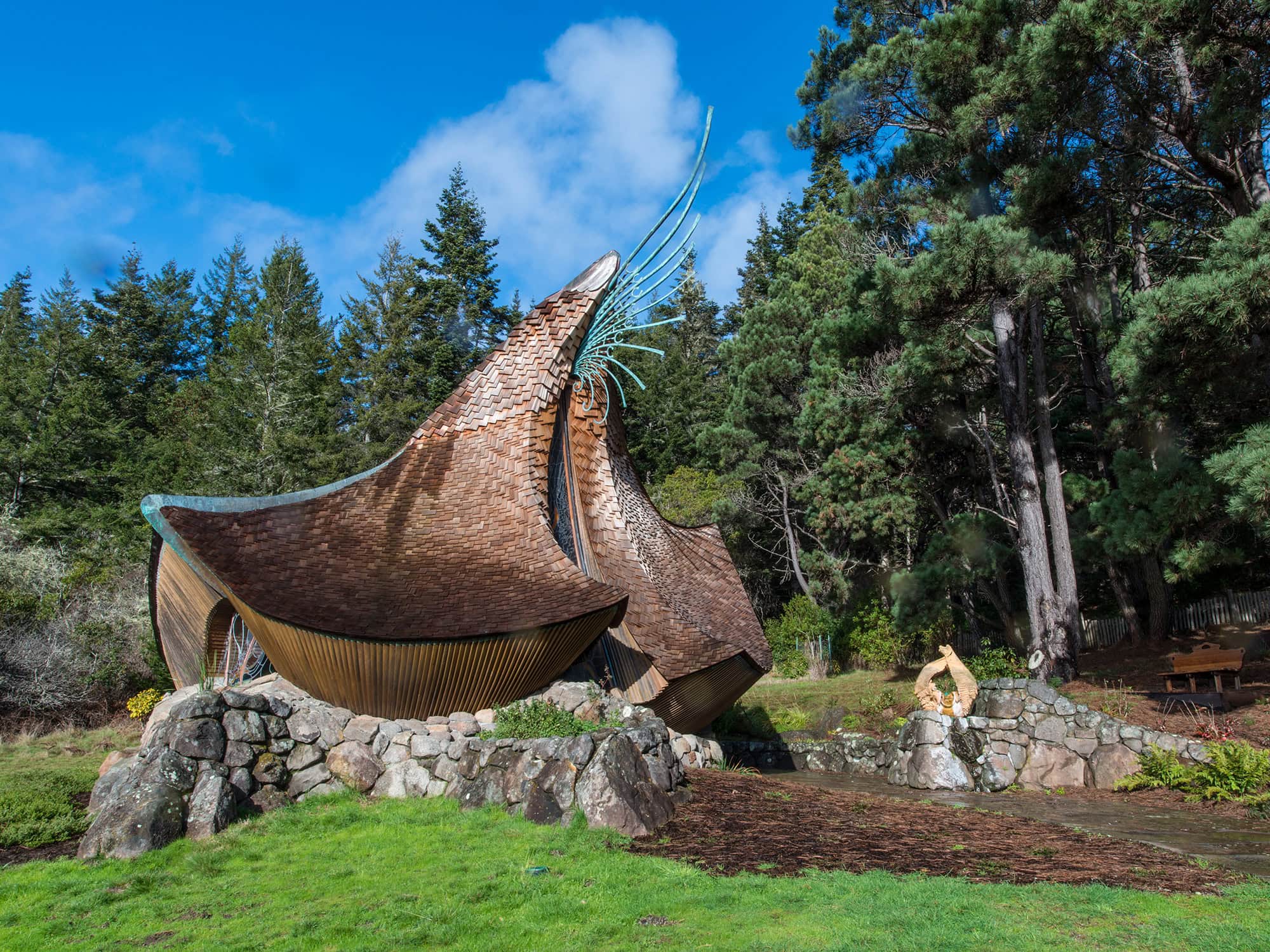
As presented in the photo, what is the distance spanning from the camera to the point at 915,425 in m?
21.5

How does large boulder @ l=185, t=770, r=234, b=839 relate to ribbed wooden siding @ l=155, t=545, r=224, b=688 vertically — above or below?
below

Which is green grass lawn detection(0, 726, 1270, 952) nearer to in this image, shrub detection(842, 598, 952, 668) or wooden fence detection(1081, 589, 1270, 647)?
shrub detection(842, 598, 952, 668)

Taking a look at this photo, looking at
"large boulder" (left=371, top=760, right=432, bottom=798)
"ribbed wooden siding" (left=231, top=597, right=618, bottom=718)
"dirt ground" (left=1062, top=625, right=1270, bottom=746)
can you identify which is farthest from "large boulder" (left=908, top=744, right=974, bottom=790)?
"large boulder" (left=371, top=760, right=432, bottom=798)

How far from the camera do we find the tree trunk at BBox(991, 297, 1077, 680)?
14.0 metres

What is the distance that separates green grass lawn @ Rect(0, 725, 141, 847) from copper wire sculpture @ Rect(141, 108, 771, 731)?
164cm

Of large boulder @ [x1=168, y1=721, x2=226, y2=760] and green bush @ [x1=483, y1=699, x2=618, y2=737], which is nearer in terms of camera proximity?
large boulder @ [x1=168, y1=721, x2=226, y2=760]

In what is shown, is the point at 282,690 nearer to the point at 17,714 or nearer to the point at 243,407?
the point at 17,714

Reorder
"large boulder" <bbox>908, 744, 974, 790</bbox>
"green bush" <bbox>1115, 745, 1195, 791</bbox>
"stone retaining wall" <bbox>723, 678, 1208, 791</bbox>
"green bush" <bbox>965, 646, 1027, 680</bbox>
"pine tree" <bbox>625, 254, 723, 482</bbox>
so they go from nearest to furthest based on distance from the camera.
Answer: "green bush" <bbox>1115, 745, 1195, 791</bbox> → "stone retaining wall" <bbox>723, 678, 1208, 791</bbox> → "large boulder" <bbox>908, 744, 974, 790</bbox> → "green bush" <bbox>965, 646, 1027, 680</bbox> → "pine tree" <bbox>625, 254, 723, 482</bbox>

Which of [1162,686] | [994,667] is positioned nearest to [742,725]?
[994,667]

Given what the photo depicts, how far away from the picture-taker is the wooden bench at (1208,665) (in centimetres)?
1115

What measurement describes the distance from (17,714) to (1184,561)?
57.3 feet

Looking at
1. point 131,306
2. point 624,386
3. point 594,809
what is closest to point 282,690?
point 594,809

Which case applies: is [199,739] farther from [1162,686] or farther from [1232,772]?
[1162,686]

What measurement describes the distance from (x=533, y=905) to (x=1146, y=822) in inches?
237
